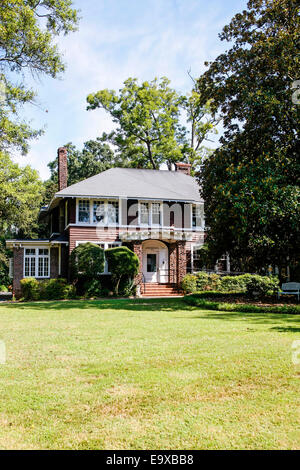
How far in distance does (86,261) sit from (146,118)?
21.1 meters

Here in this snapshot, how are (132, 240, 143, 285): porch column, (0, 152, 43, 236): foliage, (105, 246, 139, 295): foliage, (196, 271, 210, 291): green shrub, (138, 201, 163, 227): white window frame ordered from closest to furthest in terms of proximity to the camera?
1. (105, 246, 139, 295): foliage
2. (196, 271, 210, 291): green shrub
3. (132, 240, 143, 285): porch column
4. (138, 201, 163, 227): white window frame
5. (0, 152, 43, 236): foliage

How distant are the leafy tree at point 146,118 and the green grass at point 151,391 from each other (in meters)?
32.3

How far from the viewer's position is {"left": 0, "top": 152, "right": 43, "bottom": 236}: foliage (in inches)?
1176

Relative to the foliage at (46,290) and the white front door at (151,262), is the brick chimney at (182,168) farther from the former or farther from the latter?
the foliage at (46,290)

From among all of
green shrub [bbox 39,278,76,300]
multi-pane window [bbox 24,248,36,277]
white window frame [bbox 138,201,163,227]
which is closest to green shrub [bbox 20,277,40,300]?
green shrub [bbox 39,278,76,300]

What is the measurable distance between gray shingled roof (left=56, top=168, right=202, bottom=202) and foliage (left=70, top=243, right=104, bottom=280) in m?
3.37

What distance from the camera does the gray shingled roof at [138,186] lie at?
24.1 m

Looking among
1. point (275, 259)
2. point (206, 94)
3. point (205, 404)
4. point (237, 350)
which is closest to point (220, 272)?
point (275, 259)

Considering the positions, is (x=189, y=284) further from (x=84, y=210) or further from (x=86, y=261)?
(x=84, y=210)

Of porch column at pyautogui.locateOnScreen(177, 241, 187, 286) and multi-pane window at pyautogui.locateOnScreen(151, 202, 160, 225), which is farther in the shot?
multi-pane window at pyautogui.locateOnScreen(151, 202, 160, 225)

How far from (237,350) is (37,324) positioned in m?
5.99

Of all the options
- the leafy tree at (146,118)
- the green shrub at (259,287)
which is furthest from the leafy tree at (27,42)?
the leafy tree at (146,118)

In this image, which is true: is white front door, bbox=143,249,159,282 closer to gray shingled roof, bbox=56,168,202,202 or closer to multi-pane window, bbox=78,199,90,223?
gray shingled roof, bbox=56,168,202,202

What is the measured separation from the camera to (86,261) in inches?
856
